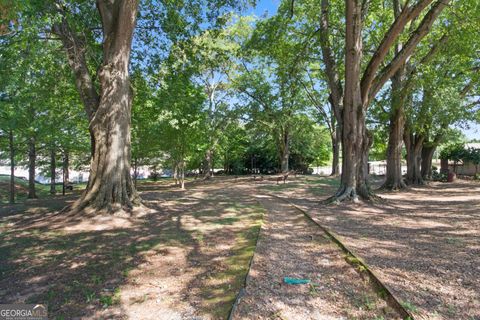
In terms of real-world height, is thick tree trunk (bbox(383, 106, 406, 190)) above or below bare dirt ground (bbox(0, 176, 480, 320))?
above

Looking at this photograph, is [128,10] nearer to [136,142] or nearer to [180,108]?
[180,108]

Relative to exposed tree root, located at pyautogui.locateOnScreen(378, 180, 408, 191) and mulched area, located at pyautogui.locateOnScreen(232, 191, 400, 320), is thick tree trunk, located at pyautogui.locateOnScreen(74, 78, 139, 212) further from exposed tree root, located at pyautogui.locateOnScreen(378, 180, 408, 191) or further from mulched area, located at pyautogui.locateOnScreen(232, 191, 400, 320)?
exposed tree root, located at pyautogui.locateOnScreen(378, 180, 408, 191)

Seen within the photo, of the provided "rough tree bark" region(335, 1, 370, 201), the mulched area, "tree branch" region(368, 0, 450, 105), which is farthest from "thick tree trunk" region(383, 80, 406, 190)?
the mulched area

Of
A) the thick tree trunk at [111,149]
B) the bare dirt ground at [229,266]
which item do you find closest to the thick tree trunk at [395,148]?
the bare dirt ground at [229,266]

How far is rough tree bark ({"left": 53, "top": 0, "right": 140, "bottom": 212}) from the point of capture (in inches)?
332

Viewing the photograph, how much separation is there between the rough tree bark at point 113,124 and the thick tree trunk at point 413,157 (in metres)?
18.7

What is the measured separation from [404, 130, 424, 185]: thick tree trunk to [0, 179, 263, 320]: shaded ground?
17.3 m

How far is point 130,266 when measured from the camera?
4680 mm

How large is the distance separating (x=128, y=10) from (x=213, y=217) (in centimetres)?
609

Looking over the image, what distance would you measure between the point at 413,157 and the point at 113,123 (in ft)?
65.3

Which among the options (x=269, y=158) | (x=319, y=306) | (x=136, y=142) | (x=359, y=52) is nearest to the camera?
(x=319, y=306)

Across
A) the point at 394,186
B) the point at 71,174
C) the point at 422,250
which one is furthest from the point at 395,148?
the point at 71,174

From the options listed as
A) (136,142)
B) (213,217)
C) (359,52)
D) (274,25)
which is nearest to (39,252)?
(213,217)

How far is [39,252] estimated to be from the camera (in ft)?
17.6
